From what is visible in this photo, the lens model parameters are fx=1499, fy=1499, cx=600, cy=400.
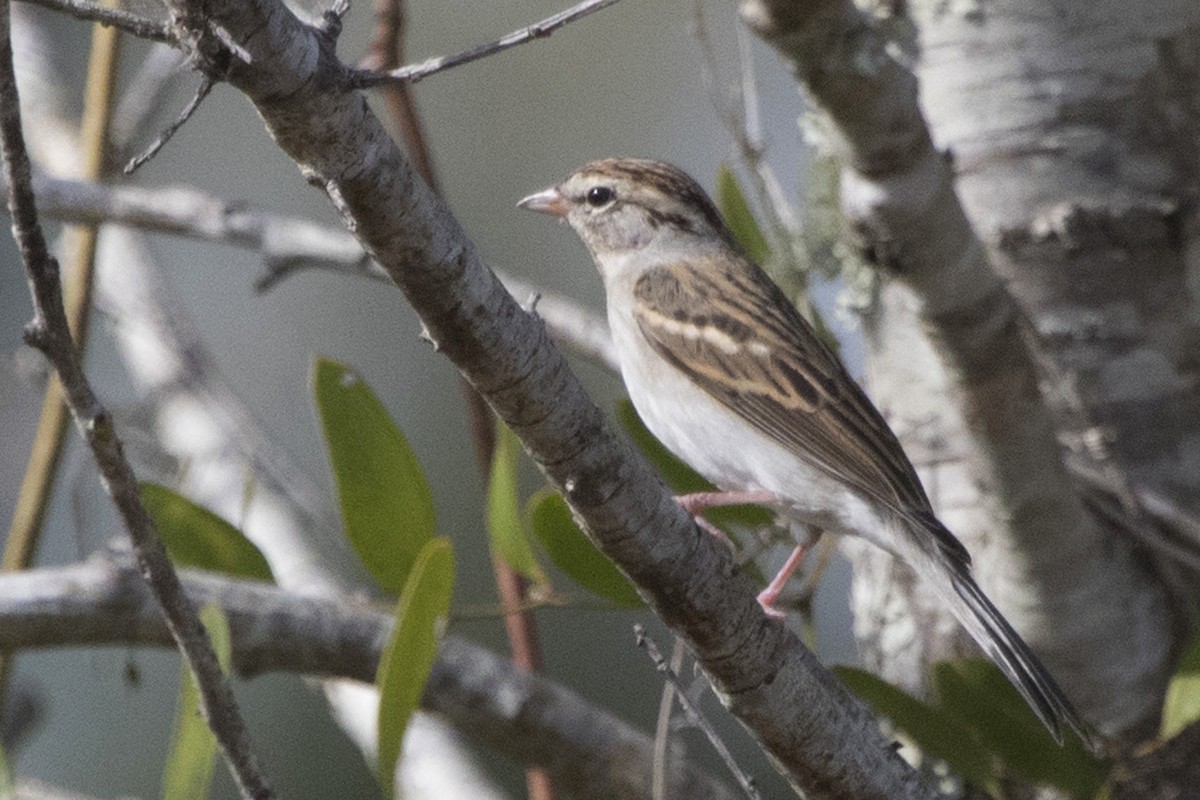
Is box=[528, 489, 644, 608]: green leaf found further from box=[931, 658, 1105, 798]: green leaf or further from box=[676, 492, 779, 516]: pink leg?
box=[931, 658, 1105, 798]: green leaf

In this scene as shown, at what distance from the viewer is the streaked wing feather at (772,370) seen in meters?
2.69

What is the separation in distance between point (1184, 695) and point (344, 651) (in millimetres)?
1527

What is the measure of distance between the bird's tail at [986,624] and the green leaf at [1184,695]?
35 centimetres

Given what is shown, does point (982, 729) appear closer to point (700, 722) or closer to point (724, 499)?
point (724, 499)

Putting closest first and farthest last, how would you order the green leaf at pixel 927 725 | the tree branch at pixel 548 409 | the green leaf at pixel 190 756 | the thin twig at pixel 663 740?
the tree branch at pixel 548 409 < the green leaf at pixel 190 756 < the thin twig at pixel 663 740 < the green leaf at pixel 927 725

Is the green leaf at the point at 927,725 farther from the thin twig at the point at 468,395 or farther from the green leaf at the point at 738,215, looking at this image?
the green leaf at the point at 738,215

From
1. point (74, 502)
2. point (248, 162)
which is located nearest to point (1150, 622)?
point (74, 502)

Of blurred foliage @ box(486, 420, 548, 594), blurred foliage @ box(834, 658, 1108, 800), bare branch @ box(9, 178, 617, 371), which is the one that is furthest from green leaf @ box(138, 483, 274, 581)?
blurred foliage @ box(834, 658, 1108, 800)

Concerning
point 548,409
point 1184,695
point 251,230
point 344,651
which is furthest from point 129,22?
point 1184,695

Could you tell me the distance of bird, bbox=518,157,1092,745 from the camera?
254 centimetres

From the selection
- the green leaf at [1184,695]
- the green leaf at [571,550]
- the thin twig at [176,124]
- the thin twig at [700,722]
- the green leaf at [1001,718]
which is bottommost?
the green leaf at [1184,695]

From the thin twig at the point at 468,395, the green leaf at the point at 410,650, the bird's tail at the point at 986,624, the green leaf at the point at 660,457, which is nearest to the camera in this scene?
the green leaf at the point at 410,650

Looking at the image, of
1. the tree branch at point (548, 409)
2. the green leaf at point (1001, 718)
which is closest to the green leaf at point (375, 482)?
the tree branch at point (548, 409)

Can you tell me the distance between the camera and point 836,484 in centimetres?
272
